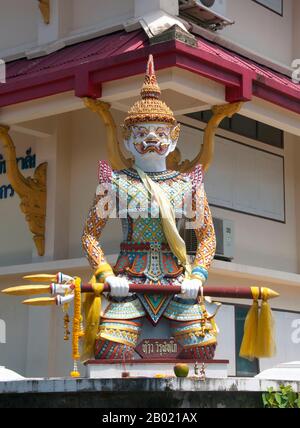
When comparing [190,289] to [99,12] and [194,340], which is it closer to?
[194,340]

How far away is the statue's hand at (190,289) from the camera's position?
25.6ft

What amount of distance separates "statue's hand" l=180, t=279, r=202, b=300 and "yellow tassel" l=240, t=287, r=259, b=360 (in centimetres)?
48

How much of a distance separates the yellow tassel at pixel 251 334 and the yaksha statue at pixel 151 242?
0.84 ft

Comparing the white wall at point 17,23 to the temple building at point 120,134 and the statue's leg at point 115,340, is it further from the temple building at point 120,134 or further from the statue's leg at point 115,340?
the statue's leg at point 115,340

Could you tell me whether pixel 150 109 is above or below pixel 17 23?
below

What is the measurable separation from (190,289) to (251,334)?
2.22 ft

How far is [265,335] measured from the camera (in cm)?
791

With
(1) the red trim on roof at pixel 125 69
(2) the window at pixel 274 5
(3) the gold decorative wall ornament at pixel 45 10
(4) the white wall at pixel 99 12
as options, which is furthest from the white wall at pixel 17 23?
(2) the window at pixel 274 5

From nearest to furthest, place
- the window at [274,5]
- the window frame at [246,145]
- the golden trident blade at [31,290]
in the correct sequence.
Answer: the golden trident blade at [31,290] < the window frame at [246,145] < the window at [274,5]

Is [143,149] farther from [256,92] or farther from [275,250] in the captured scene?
[275,250]

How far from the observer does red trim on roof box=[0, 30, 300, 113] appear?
9.62 metres

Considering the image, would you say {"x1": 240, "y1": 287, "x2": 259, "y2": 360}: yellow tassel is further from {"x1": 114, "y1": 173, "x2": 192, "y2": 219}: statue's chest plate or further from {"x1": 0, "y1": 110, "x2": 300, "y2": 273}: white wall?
{"x1": 0, "y1": 110, "x2": 300, "y2": 273}: white wall

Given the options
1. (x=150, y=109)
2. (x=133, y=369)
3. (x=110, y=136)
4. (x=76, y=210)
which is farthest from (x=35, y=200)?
(x=133, y=369)
